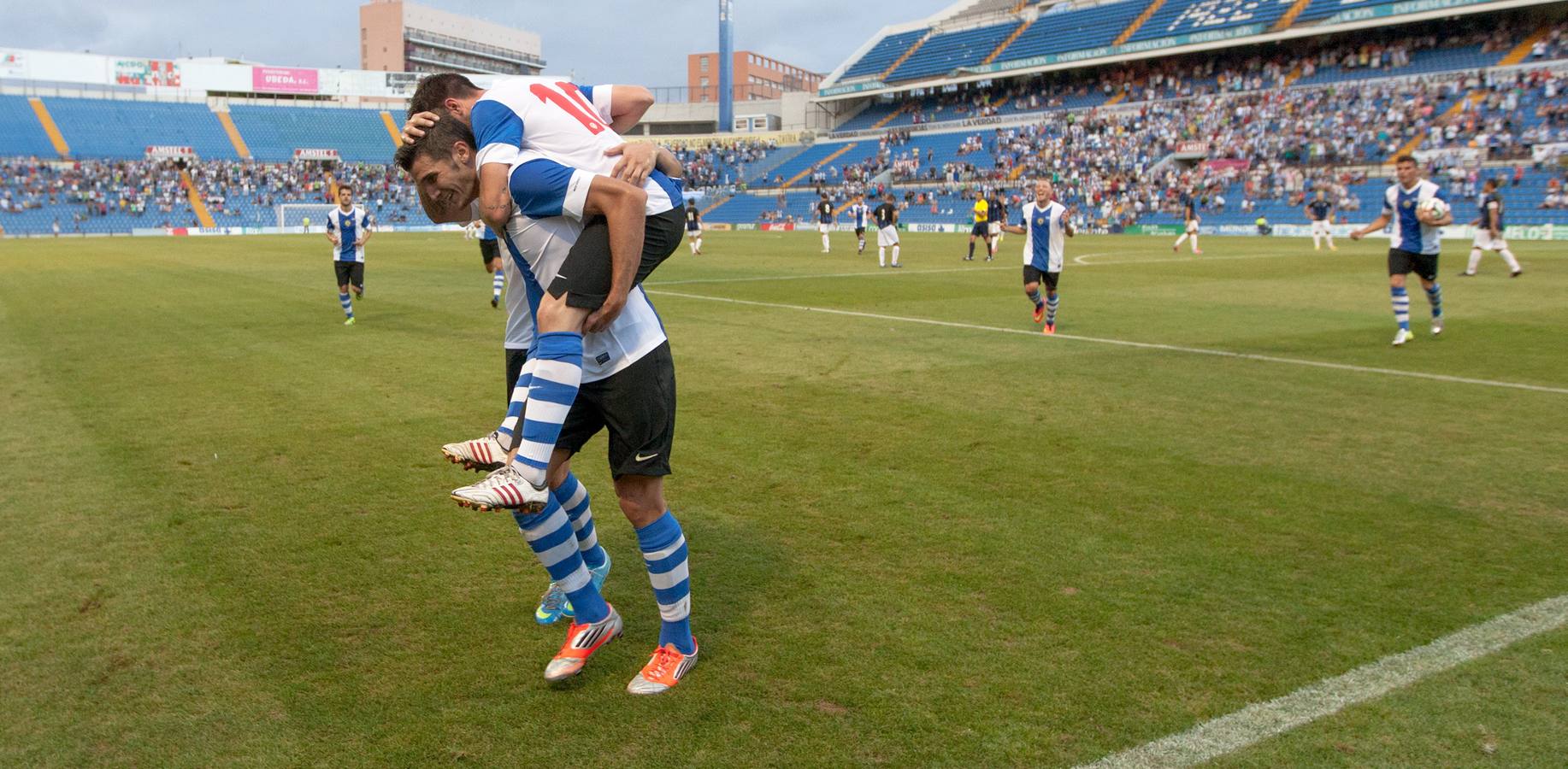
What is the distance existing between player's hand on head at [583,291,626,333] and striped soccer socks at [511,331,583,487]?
3.0 inches

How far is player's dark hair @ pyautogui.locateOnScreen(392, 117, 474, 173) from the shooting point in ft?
10.9

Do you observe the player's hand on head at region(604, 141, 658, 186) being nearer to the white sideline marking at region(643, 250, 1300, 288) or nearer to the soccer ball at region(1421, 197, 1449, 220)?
the soccer ball at region(1421, 197, 1449, 220)

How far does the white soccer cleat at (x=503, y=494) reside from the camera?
2.99 meters

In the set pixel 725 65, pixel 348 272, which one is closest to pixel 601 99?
pixel 348 272

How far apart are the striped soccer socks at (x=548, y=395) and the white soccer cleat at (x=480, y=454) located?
7cm

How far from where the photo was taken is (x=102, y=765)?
10.2 ft

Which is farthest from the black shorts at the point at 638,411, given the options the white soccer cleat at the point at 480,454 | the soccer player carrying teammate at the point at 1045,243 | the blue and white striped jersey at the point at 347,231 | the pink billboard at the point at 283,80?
the pink billboard at the point at 283,80

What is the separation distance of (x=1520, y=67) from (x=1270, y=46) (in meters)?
13.7

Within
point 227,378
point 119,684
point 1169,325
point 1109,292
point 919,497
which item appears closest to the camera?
point 119,684

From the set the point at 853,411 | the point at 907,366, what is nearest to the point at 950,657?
the point at 853,411

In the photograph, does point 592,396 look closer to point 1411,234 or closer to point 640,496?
point 640,496

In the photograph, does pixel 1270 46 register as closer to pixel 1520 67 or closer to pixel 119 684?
pixel 1520 67

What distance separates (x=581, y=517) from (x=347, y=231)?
12857mm

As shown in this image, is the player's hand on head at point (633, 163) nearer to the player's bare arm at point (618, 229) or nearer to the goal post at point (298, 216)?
the player's bare arm at point (618, 229)
